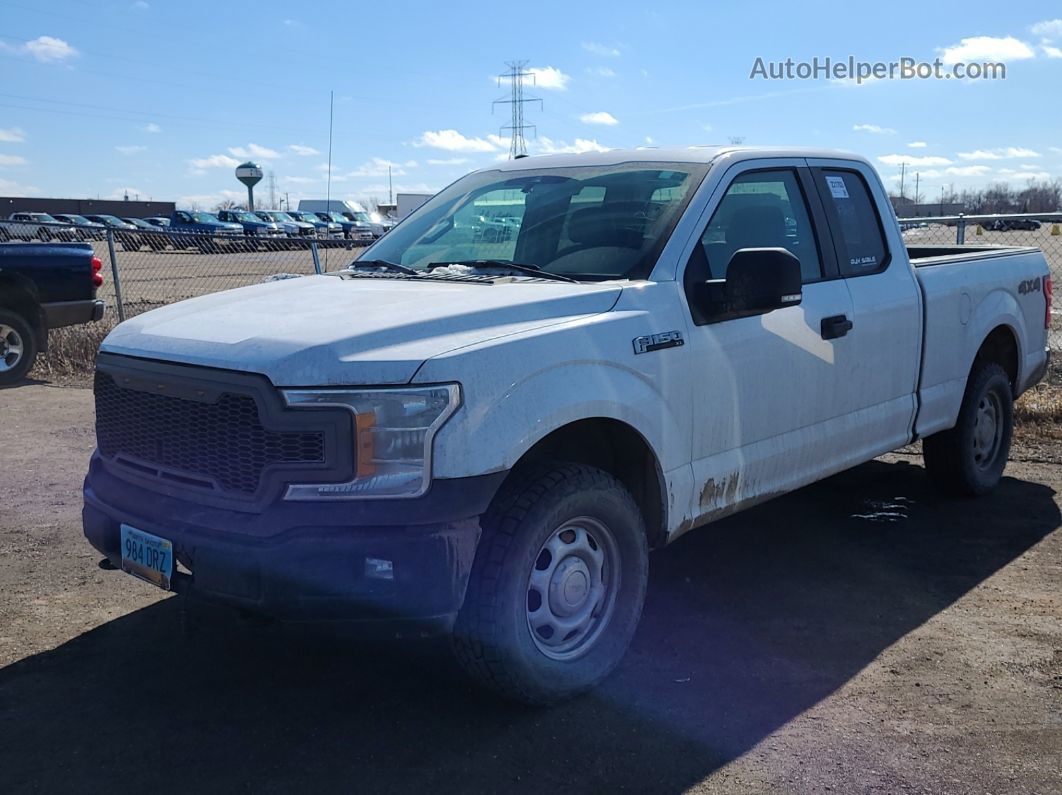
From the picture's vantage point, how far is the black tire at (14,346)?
35.2ft

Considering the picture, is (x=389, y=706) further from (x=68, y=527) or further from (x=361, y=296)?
(x=68, y=527)

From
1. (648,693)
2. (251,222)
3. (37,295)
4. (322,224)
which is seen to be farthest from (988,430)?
(322,224)

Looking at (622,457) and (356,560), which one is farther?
(622,457)

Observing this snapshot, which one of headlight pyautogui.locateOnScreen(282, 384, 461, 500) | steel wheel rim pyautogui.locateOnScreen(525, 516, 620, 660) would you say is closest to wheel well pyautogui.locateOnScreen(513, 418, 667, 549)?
steel wheel rim pyautogui.locateOnScreen(525, 516, 620, 660)

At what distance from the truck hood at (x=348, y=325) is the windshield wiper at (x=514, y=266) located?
0.12m

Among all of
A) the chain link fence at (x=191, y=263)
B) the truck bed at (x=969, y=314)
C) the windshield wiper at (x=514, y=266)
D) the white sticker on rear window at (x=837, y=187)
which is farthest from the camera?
the chain link fence at (x=191, y=263)

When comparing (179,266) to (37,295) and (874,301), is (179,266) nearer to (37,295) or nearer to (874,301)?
(37,295)

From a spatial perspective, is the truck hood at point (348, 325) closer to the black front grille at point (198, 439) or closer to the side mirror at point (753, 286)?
the black front grille at point (198, 439)

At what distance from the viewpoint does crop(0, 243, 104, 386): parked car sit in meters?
10.8

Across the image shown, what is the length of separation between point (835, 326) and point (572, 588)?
6.16ft

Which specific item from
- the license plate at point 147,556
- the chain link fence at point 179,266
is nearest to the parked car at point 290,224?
the chain link fence at point 179,266

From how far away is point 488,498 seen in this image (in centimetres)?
334

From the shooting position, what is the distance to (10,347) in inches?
425

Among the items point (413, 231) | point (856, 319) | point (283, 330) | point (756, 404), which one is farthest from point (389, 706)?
point (856, 319)
